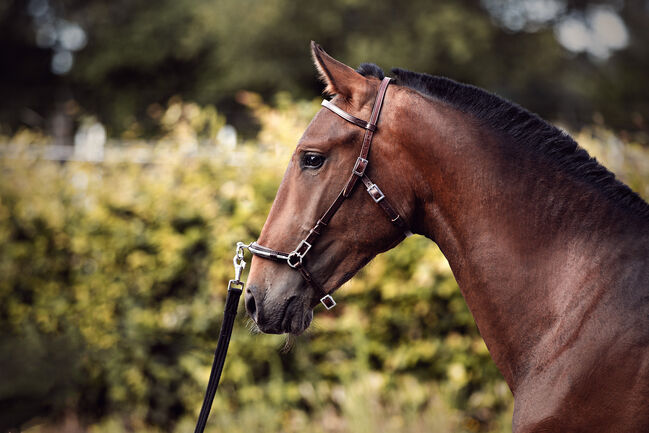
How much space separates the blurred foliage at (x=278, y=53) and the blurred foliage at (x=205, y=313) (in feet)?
49.3

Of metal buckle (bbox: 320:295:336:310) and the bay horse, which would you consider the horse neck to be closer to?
the bay horse

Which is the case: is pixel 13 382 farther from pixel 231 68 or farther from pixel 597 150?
pixel 231 68

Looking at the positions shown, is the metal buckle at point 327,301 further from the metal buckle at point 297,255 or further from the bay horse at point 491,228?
the metal buckle at point 297,255

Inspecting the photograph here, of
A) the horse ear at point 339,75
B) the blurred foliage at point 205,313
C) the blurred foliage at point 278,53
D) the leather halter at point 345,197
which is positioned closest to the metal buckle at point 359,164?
the leather halter at point 345,197

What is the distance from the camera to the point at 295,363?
17.1 ft

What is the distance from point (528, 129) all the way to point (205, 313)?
12.2 feet

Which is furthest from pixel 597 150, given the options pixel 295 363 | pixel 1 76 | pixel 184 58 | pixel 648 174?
pixel 1 76

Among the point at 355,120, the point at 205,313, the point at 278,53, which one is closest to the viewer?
the point at 355,120

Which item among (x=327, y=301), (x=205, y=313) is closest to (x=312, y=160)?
(x=327, y=301)

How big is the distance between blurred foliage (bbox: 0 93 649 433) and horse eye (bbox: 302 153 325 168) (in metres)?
2.75

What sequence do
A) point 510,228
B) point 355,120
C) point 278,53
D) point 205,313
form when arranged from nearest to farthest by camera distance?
point 510,228 < point 355,120 < point 205,313 < point 278,53

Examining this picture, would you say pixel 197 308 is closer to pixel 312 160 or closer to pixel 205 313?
pixel 205 313

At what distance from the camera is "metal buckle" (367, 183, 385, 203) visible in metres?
2.10

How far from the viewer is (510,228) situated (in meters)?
2.01
